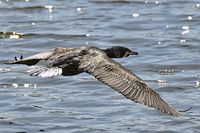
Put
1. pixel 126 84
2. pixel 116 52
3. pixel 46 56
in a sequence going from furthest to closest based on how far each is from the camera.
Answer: pixel 116 52 → pixel 46 56 → pixel 126 84

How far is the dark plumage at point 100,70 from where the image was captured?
26.0 feet

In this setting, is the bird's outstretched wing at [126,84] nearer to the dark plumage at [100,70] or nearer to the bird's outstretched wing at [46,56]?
the dark plumage at [100,70]

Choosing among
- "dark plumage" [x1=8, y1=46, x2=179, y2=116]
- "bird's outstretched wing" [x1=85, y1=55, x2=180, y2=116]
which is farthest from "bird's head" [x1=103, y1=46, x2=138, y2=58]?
"bird's outstretched wing" [x1=85, y1=55, x2=180, y2=116]

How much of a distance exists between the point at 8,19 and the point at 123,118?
624 centimetres

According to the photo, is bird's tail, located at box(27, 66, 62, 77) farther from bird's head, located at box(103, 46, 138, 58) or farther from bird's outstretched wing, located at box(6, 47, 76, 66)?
bird's head, located at box(103, 46, 138, 58)

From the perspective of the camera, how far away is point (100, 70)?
8250 millimetres

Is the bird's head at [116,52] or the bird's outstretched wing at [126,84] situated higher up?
the bird's head at [116,52]

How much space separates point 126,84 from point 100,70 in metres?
0.33

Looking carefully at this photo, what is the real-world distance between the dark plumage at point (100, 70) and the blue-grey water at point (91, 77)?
0.84 m

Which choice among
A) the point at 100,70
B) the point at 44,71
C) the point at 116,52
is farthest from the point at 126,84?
the point at 116,52

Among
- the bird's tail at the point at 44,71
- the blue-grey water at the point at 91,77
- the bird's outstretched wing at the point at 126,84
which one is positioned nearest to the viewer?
the bird's outstretched wing at the point at 126,84

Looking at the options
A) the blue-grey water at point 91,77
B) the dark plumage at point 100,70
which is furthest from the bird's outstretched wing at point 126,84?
the blue-grey water at point 91,77

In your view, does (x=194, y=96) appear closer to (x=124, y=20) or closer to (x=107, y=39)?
(x=107, y=39)

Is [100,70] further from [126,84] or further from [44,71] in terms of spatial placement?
[44,71]
